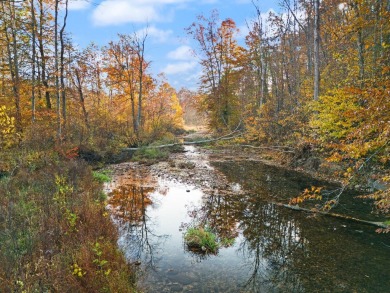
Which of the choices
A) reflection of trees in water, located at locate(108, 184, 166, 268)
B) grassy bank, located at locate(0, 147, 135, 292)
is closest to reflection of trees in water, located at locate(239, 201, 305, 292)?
reflection of trees in water, located at locate(108, 184, 166, 268)

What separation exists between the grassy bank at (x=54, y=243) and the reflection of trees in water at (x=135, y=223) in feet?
2.50

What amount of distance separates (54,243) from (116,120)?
18.9 meters

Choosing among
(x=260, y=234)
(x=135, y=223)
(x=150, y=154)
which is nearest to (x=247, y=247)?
(x=260, y=234)

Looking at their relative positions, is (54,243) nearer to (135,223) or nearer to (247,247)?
(135,223)

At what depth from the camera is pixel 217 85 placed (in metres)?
28.5

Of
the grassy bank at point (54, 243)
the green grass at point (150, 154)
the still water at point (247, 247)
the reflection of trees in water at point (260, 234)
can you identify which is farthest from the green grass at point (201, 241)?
the green grass at point (150, 154)

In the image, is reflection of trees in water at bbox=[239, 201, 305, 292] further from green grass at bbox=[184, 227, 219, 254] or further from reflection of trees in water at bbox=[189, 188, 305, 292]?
green grass at bbox=[184, 227, 219, 254]

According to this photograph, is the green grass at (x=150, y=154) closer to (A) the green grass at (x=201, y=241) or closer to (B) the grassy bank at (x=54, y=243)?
(B) the grassy bank at (x=54, y=243)

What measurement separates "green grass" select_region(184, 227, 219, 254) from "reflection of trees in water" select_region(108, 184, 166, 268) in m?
0.84

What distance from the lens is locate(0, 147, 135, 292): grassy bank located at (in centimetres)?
374

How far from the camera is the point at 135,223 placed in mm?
8273

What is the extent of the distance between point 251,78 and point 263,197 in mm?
21620

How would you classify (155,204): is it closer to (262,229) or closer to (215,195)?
(215,195)

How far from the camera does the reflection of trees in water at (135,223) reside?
650 centimetres
